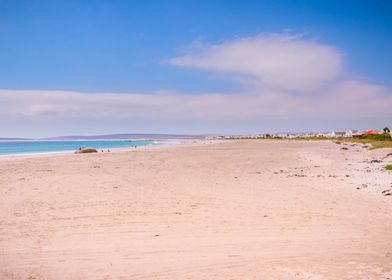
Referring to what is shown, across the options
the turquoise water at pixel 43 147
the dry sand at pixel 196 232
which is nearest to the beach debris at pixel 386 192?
the dry sand at pixel 196 232

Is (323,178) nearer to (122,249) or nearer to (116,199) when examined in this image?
(116,199)

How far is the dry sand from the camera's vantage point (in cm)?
573

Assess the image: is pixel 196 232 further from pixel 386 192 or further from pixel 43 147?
pixel 43 147

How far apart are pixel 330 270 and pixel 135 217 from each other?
5.28 meters

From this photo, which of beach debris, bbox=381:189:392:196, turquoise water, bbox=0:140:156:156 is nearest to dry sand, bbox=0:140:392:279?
beach debris, bbox=381:189:392:196

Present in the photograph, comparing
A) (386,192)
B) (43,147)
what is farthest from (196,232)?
(43,147)

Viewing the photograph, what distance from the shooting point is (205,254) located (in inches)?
250

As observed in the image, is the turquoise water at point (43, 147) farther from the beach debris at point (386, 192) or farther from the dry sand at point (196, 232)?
the beach debris at point (386, 192)

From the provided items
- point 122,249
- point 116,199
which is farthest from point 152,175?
point 122,249

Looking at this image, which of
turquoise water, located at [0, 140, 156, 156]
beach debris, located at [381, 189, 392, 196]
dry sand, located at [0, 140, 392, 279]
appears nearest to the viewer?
dry sand, located at [0, 140, 392, 279]

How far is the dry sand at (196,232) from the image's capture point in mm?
5730

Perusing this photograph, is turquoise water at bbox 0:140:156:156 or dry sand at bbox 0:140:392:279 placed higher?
turquoise water at bbox 0:140:156:156

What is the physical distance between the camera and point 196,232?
771cm

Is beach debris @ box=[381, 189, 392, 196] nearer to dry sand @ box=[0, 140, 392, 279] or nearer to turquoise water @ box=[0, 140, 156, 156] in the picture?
dry sand @ box=[0, 140, 392, 279]
